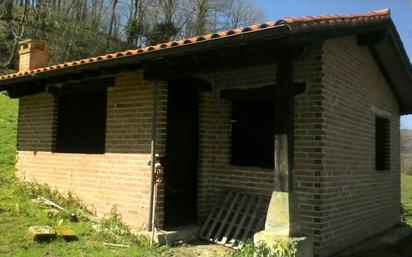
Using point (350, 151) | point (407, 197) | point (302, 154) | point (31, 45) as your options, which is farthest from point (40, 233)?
point (407, 197)

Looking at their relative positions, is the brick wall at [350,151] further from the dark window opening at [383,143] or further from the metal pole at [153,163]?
the metal pole at [153,163]

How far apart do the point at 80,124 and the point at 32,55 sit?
9.81ft

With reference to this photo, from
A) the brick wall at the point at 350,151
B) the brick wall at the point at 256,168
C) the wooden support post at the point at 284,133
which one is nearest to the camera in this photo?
the wooden support post at the point at 284,133

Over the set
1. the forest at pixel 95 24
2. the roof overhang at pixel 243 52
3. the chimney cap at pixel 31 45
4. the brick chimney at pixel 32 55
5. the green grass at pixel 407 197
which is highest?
the forest at pixel 95 24

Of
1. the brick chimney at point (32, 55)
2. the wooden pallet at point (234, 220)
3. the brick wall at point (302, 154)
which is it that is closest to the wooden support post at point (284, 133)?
the brick wall at point (302, 154)

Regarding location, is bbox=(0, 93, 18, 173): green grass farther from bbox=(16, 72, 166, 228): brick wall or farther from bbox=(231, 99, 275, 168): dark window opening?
bbox=(231, 99, 275, 168): dark window opening

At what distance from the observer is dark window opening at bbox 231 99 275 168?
8.02m

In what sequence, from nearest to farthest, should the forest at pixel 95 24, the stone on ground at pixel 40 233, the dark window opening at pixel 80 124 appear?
1. the stone on ground at pixel 40 233
2. the dark window opening at pixel 80 124
3. the forest at pixel 95 24

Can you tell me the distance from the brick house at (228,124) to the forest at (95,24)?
20.5 meters

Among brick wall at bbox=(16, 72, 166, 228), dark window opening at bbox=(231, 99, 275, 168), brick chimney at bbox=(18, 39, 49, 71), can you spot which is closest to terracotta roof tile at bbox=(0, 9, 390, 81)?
brick wall at bbox=(16, 72, 166, 228)

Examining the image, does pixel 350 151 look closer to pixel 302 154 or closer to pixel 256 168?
pixel 302 154

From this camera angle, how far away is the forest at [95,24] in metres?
31.6

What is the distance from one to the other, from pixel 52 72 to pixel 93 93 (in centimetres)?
92

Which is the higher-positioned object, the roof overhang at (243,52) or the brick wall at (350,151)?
the roof overhang at (243,52)
